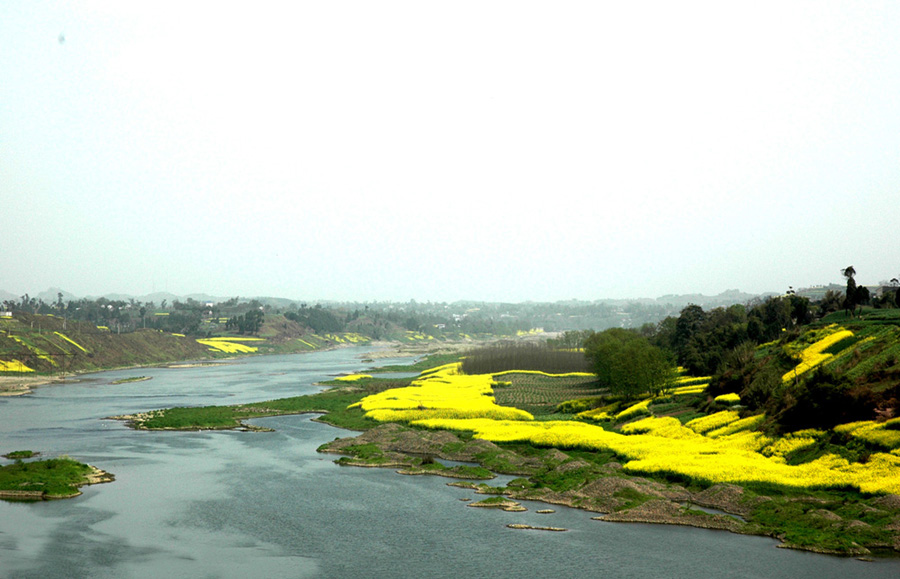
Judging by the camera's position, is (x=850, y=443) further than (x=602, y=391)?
No

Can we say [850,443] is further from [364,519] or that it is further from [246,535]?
[246,535]

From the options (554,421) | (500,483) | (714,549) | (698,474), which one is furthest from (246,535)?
(554,421)

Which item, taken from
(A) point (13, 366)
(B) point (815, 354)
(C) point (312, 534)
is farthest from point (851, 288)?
(A) point (13, 366)

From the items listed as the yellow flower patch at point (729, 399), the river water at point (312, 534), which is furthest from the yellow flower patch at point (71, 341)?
the yellow flower patch at point (729, 399)

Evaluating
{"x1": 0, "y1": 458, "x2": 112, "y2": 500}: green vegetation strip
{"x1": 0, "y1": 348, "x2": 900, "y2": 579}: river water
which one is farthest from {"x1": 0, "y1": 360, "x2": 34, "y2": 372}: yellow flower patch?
{"x1": 0, "y1": 458, "x2": 112, "y2": 500}: green vegetation strip

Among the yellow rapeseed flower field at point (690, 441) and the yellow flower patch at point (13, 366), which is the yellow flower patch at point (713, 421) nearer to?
the yellow rapeseed flower field at point (690, 441)

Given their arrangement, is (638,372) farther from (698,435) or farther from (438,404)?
(698,435)
